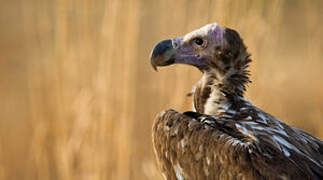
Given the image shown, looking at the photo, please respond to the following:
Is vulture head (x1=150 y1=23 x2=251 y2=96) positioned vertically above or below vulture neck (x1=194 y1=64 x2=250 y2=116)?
above

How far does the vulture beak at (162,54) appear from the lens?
6.73 feet

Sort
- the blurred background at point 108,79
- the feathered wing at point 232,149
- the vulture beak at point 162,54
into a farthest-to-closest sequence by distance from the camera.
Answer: the blurred background at point 108,79 < the vulture beak at point 162,54 < the feathered wing at point 232,149

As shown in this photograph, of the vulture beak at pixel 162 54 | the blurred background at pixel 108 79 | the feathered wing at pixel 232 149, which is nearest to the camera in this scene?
the feathered wing at pixel 232 149

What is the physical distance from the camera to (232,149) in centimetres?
169

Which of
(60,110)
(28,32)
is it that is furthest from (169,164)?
(28,32)

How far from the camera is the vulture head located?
208 centimetres

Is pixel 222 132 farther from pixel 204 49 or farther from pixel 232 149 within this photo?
pixel 204 49

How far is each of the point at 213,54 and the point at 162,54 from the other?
194 mm

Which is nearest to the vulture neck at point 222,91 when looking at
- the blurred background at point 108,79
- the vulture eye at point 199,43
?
the vulture eye at point 199,43

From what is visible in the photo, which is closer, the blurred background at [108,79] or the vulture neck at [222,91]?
the vulture neck at [222,91]

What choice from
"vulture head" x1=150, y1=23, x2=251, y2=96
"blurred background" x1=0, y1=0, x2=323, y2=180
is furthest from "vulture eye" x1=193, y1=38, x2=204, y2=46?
"blurred background" x1=0, y1=0, x2=323, y2=180

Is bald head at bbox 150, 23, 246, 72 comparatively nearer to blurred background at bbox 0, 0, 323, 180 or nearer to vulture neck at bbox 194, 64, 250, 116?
vulture neck at bbox 194, 64, 250, 116

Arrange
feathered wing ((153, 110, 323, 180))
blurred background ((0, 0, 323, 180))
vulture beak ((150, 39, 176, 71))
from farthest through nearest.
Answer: blurred background ((0, 0, 323, 180)) → vulture beak ((150, 39, 176, 71)) → feathered wing ((153, 110, 323, 180))

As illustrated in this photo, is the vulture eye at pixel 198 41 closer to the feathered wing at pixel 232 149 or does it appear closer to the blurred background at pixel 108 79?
the feathered wing at pixel 232 149
